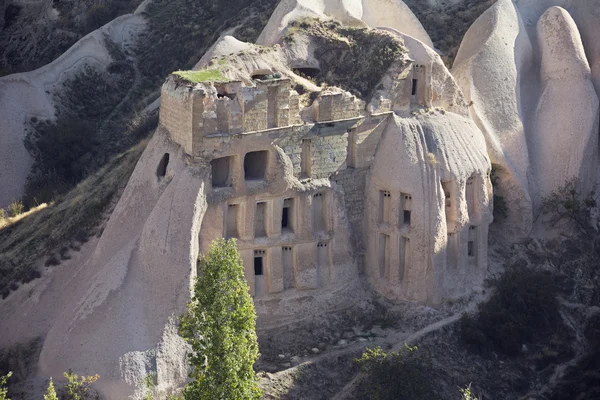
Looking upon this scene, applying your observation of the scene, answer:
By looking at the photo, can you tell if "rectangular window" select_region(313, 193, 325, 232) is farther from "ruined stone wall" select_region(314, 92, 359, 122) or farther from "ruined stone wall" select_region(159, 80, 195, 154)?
"ruined stone wall" select_region(159, 80, 195, 154)

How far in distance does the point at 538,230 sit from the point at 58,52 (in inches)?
1026

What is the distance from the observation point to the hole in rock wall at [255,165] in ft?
93.6

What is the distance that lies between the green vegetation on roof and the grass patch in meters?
→ 4.66

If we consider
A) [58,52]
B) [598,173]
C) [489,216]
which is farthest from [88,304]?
[58,52]

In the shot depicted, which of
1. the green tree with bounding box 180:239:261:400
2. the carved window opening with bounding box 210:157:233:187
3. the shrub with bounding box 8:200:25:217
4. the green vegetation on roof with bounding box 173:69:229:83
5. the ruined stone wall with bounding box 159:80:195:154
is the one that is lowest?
the green tree with bounding box 180:239:261:400

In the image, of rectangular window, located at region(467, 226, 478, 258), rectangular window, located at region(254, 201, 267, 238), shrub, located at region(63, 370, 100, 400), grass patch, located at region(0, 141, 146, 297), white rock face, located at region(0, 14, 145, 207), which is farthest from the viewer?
white rock face, located at region(0, 14, 145, 207)

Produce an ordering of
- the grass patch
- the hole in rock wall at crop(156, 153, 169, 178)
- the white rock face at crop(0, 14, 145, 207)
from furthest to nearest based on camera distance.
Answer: the white rock face at crop(0, 14, 145, 207) → the grass patch → the hole in rock wall at crop(156, 153, 169, 178)

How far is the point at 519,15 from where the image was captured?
3566 cm

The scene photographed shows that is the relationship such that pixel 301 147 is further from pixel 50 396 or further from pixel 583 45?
pixel 583 45

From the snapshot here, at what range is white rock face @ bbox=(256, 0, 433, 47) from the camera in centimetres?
3300

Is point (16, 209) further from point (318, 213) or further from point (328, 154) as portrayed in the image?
point (328, 154)

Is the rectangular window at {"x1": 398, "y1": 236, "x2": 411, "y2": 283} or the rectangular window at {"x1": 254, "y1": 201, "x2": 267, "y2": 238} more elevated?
the rectangular window at {"x1": 254, "y1": 201, "x2": 267, "y2": 238}

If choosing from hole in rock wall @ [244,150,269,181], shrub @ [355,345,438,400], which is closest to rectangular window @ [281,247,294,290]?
hole in rock wall @ [244,150,269,181]

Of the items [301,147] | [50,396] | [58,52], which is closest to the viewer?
[50,396]
